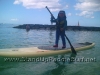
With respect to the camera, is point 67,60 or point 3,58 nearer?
point 3,58

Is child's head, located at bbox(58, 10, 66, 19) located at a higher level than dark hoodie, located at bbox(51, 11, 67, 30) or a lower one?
higher

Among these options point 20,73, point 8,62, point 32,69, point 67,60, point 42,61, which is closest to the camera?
point 20,73

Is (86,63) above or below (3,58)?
below

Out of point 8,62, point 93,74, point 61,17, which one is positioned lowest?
point 93,74

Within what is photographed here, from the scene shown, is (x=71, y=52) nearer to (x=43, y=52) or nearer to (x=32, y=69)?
(x=43, y=52)

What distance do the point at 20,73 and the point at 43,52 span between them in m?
2.09

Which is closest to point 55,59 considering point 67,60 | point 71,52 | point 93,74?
point 67,60

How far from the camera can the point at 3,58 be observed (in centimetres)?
652

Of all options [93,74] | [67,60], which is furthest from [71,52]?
[93,74]

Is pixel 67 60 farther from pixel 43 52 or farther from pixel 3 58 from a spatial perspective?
pixel 3 58

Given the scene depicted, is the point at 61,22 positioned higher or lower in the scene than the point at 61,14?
lower

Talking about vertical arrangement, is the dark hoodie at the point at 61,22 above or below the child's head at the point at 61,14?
below

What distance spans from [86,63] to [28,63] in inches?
112

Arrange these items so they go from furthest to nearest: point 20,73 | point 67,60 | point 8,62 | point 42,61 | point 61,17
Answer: point 61,17 → point 67,60 → point 42,61 → point 8,62 → point 20,73
